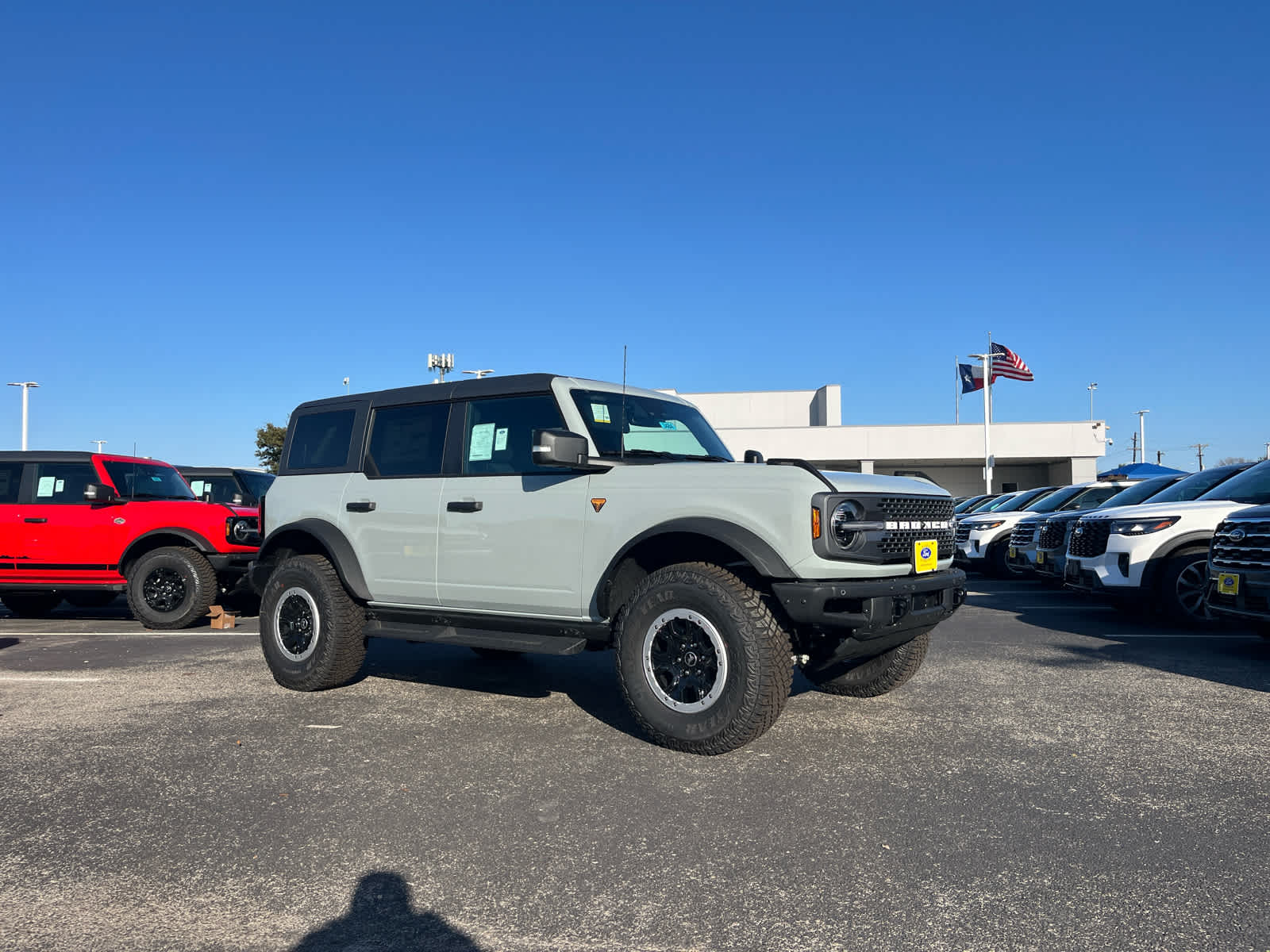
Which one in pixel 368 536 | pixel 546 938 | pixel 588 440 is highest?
pixel 588 440

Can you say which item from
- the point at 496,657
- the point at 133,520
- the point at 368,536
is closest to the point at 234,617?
the point at 133,520

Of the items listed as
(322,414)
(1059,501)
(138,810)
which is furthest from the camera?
(1059,501)

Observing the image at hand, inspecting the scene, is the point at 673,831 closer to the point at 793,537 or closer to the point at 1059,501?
the point at 793,537

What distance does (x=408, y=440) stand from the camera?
238 inches

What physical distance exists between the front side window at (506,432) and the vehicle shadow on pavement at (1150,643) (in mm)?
4515

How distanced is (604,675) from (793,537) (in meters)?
2.87

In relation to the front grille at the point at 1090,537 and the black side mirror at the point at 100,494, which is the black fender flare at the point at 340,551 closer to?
the black side mirror at the point at 100,494

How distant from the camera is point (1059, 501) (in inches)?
598

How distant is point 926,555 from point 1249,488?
6438mm

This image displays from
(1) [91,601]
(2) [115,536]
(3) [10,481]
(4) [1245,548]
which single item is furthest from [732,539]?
(1) [91,601]

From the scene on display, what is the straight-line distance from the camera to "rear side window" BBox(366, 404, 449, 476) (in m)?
5.87

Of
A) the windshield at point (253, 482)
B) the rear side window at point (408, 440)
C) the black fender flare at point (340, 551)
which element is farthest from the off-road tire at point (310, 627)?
the windshield at point (253, 482)

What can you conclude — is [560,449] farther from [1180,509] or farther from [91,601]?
[91,601]

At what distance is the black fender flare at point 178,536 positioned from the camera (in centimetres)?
949
